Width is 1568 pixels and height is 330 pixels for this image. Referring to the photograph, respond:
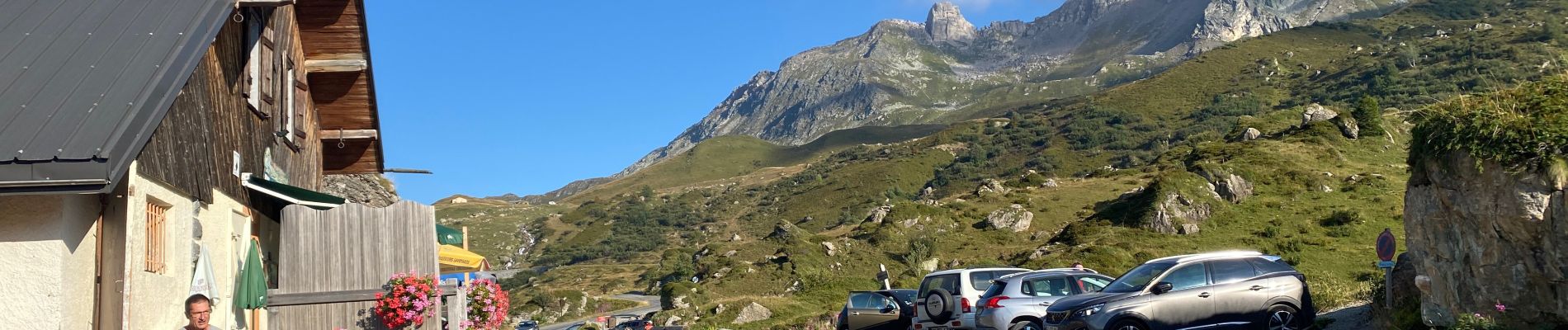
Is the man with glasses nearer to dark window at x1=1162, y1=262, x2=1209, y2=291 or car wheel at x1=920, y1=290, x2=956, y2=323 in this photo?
dark window at x1=1162, y1=262, x2=1209, y2=291

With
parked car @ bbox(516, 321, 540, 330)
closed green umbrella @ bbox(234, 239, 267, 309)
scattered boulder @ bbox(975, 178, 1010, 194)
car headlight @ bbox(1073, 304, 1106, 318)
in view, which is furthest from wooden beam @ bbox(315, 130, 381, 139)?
scattered boulder @ bbox(975, 178, 1010, 194)

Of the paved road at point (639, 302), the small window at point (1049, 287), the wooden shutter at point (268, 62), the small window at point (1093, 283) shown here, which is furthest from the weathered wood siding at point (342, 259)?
the paved road at point (639, 302)

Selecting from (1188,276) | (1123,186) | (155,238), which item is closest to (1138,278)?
(1188,276)

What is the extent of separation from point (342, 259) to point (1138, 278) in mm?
9950

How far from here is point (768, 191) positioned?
14725 cm

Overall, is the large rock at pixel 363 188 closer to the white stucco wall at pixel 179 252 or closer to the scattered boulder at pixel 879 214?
the white stucco wall at pixel 179 252

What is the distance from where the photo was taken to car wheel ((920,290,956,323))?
19.1 metres

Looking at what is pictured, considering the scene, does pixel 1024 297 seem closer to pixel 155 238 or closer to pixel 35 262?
pixel 155 238

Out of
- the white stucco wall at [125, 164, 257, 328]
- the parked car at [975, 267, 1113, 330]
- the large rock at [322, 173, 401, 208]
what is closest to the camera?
the white stucco wall at [125, 164, 257, 328]

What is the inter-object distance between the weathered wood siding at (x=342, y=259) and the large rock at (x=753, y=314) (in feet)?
95.0

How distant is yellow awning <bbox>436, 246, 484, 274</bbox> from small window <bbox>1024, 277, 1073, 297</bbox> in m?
9.44

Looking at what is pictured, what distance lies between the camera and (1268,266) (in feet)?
48.9

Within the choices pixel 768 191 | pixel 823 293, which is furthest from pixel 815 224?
pixel 823 293

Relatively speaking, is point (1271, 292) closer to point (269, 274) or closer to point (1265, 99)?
point (269, 274)
